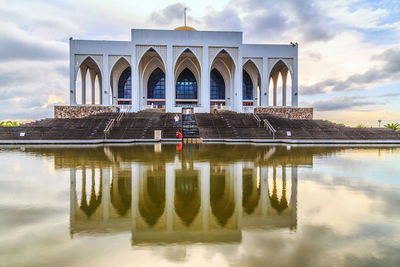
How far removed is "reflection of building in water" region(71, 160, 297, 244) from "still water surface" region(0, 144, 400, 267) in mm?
15

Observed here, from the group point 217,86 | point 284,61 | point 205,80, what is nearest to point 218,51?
point 205,80

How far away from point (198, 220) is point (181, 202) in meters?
0.81

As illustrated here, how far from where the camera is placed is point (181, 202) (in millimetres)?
4172

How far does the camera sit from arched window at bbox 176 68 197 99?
40.7 meters

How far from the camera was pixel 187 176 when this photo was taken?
615cm

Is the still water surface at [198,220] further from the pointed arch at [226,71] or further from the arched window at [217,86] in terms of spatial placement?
the arched window at [217,86]

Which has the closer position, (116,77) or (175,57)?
(175,57)

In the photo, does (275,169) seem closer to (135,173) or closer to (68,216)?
(135,173)

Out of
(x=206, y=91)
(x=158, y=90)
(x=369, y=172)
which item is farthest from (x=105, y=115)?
(x=369, y=172)

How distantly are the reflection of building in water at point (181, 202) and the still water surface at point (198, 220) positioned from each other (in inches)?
0.6

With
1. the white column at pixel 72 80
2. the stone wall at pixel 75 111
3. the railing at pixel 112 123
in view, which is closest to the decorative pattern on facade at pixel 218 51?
the railing at pixel 112 123

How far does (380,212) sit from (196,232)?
2.71 m

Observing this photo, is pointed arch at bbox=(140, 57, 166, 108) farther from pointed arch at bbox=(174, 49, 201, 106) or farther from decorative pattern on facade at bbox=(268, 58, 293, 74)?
decorative pattern on facade at bbox=(268, 58, 293, 74)

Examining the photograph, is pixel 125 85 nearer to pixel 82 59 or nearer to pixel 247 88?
pixel 82 59
